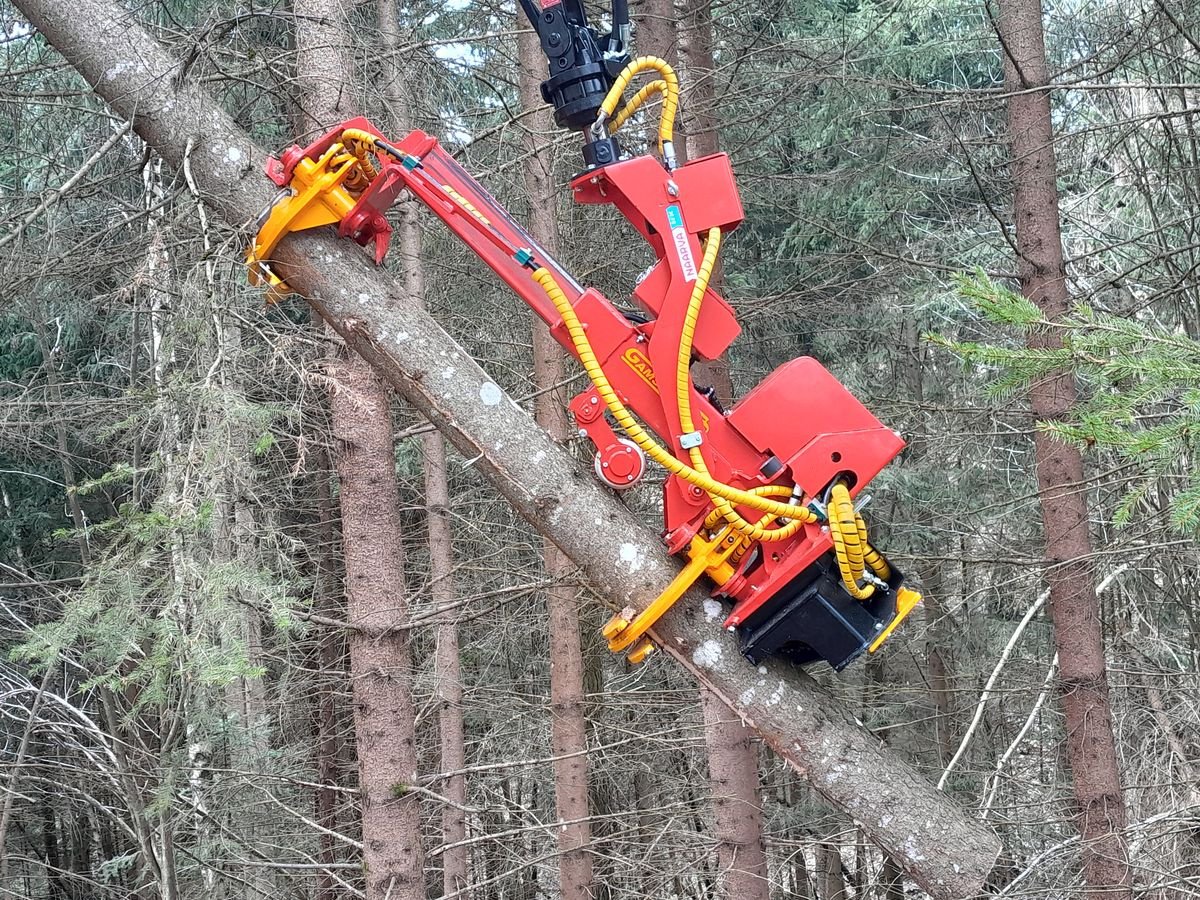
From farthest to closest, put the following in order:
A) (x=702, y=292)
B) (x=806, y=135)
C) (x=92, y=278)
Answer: (x=806, y=135) → (x=92, y=278) → (x=702, y=292)

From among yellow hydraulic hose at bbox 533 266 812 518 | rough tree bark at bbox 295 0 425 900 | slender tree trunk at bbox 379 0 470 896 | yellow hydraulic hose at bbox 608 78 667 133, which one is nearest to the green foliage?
yellow hydraulic hose at bbox 533 266 812 518

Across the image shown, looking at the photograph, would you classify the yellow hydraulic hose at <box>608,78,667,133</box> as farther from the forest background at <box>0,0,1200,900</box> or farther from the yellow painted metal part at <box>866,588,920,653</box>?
the yellow painted metal part at <box>866,588,920,653</box>

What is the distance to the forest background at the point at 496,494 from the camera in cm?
466

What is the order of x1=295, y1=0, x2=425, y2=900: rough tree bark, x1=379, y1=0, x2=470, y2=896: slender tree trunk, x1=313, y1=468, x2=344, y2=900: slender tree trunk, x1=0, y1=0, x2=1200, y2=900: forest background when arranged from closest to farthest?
x1=0, y1=0, x2=1200, y2=900: forest background, x1=295, y1=0, x2=425, y2=900: rough tree bark, x1=379, y1=0, x2=470, y2=896: slender tree trunk, x1=313, y1=468, x2=344, y2=900: slender tree trunk

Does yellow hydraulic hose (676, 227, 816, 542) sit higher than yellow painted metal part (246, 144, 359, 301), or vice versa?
yellow painted metal part (246, 144, 359, 301)

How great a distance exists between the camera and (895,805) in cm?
391

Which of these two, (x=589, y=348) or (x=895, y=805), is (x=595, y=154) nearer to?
(x=589, y=348)

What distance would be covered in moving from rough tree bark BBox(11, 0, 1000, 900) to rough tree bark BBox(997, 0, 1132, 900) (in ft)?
9.09

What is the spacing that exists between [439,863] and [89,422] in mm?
5888

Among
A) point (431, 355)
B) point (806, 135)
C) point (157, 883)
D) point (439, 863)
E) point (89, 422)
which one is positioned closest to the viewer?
point (431, 355)

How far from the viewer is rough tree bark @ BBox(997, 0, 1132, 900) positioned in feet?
20.7

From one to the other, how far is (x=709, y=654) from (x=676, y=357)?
3.46 ft

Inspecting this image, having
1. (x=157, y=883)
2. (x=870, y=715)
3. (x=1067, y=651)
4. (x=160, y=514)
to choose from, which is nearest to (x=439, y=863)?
(x=157, y=883)

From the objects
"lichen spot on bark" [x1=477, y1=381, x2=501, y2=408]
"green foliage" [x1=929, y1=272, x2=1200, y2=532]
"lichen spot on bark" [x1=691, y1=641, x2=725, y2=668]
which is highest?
"lichen spot on bark" [x1=477, y1=381, x2=501, y2=408]
